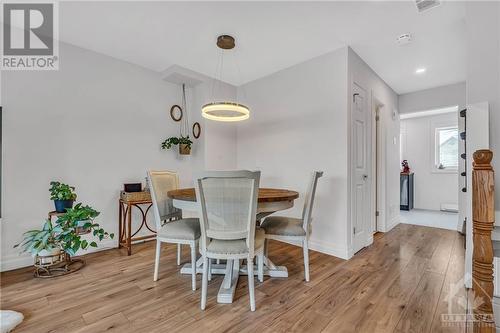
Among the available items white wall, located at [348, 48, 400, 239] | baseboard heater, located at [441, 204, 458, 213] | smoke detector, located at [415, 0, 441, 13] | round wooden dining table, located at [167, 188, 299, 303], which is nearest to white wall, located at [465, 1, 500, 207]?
smoke detector, located at [415, 0, 441, 13]

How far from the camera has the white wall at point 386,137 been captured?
322 centimetres

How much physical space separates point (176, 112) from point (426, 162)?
588 cm

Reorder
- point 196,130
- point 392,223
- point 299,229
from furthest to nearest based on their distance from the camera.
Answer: point 392,223, point 196,130, point 299,229

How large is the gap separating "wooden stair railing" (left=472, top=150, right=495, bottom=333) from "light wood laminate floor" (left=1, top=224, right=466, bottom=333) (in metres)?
0.40

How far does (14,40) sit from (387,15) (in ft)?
12.7

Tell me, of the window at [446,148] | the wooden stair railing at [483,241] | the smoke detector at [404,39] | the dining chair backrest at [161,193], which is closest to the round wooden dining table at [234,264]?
the dining chair backrest at [161,193]

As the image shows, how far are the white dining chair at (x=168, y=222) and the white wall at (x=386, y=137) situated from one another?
263 cm

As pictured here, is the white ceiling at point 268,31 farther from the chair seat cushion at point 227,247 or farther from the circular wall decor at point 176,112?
the chair seat cushion at point 227,247

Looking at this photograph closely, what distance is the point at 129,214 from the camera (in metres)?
2.81

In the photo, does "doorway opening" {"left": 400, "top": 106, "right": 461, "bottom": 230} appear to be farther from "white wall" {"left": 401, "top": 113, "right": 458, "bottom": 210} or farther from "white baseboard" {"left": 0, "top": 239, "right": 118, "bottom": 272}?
"white baseboard" {"left": 0, "top": 239, "right": 118, "bottom": 272}

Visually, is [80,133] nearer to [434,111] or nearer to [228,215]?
[228,215]

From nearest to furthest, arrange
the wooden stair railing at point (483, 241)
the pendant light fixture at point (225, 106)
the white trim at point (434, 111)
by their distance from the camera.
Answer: the wooden stair railing at point (483, 241) → the pendant light fixture at point (225, 106) → the white trim at point (434, 111)

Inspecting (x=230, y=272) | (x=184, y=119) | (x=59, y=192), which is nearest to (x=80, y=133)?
(x=59, y=192)

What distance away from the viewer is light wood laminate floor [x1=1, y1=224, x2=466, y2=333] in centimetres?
151
